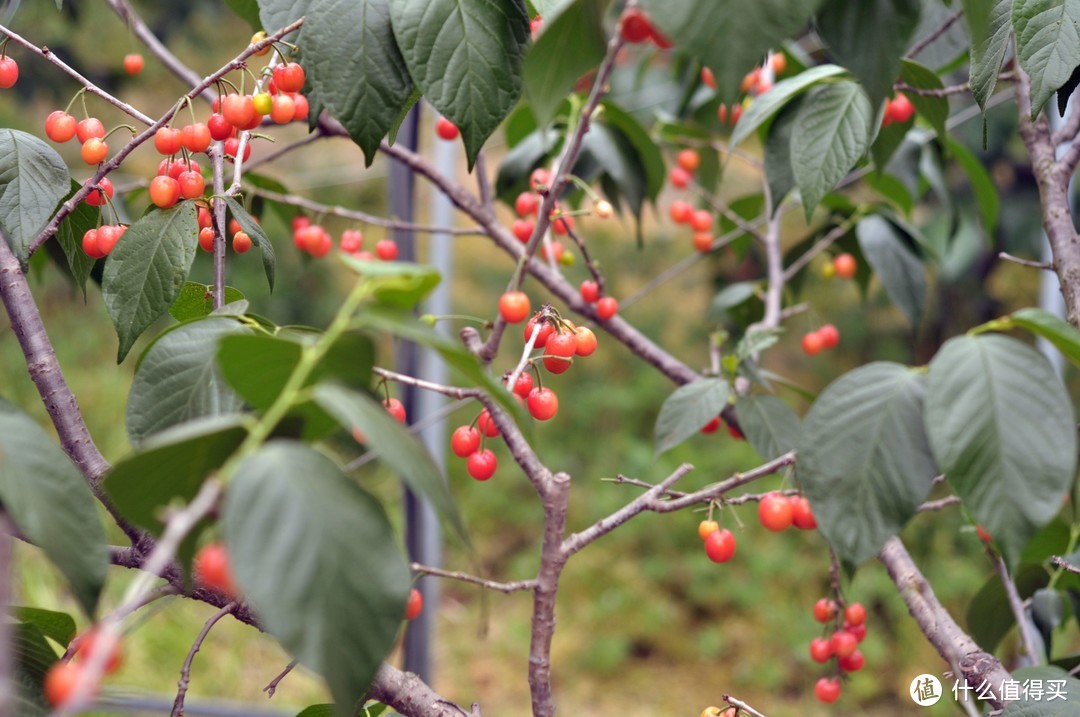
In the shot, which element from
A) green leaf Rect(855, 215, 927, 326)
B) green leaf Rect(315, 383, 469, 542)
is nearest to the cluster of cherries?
green leaf Rect(855, 215, 927, 326)

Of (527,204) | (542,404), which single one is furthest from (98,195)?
(527,204)

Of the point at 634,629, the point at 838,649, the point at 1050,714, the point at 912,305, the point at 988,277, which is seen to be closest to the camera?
the point at 1050,714

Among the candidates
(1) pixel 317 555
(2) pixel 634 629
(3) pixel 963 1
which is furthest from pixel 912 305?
(2) pixel 634 629

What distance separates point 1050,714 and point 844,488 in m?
0.20

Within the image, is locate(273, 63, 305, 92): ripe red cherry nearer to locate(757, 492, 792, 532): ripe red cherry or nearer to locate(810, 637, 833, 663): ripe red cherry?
locate(757, 492, 792, 532): ripe red cherry

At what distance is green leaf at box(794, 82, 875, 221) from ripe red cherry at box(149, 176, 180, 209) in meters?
0.33

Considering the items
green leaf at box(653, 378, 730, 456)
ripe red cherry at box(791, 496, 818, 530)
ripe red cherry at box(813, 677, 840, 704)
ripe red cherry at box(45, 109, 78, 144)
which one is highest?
ripe red cherry at box(45, 109, 78, 144)

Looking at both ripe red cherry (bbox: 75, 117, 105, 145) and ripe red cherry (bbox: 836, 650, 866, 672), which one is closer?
ripe red cherry (bbox: 75, 117, 105, 145)

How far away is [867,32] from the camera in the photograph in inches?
12.6

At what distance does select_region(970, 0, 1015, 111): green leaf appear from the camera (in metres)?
0.42

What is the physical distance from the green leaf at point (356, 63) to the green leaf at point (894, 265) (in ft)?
1.58

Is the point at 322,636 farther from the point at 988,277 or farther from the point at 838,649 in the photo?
the point at 988,277

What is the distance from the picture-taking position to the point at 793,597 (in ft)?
5.88

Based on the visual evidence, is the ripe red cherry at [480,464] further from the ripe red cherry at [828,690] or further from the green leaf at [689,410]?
the ripe red cherry at [828,690]
